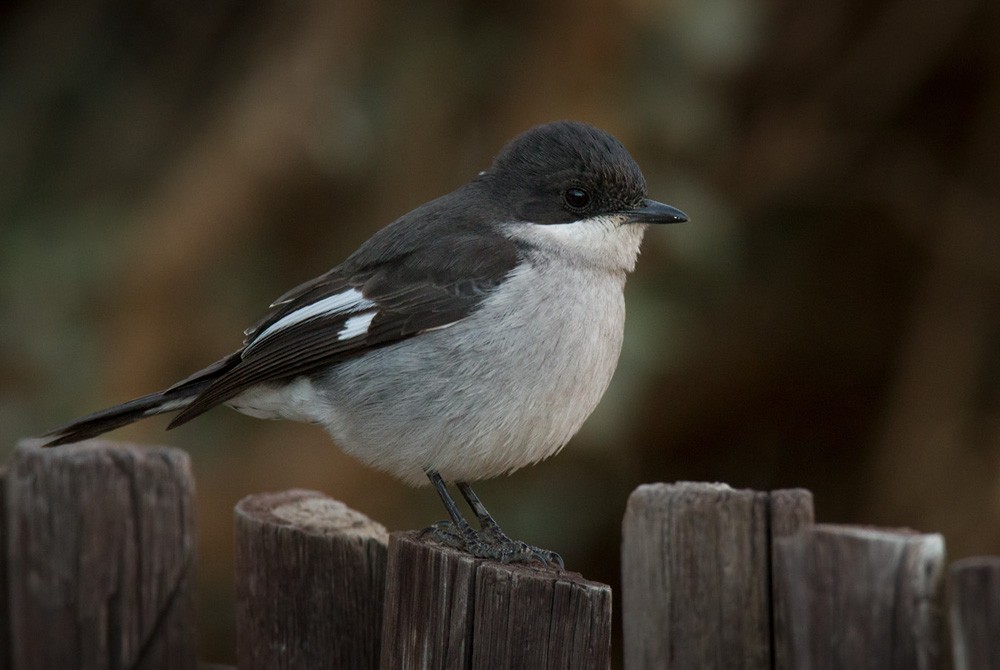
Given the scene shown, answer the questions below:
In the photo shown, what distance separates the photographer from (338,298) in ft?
13.7

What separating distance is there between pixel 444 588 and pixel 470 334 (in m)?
1.27

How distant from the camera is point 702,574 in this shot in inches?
103

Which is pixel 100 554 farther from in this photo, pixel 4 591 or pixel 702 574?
pixel 702 574

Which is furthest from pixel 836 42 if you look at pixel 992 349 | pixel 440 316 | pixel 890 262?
pixel 440 316

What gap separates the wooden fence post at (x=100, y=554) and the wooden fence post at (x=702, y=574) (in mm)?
1200

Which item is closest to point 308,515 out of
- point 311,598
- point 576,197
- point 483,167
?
point 311,598

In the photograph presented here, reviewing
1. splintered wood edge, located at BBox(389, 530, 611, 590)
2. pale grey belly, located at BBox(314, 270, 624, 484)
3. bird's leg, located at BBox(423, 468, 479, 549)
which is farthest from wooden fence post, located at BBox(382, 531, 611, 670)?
pale grey belly, located at BBox(314, 270, 624, 484)

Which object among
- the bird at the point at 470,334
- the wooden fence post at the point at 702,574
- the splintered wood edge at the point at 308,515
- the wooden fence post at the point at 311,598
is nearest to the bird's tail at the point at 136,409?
the bird at the point at 470,334

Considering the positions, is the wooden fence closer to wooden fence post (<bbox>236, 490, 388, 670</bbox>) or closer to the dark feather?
wooden fence post (<bbox>236, 490, 388, 670</bbox>)

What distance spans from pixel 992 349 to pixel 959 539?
37.9 inches

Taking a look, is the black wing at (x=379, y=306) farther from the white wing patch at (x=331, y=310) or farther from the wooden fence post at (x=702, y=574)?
the wooden fence post at (x=702, y=574)

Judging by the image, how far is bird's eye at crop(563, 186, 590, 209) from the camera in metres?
4.16

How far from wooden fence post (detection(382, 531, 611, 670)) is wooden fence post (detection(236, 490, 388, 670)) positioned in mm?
212

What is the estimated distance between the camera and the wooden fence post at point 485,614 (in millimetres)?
2574
